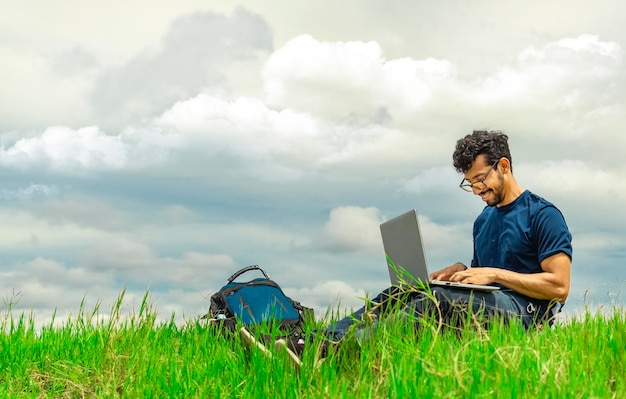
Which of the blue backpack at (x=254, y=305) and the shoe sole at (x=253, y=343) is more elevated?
the blue backpack at (x=254, y=305)

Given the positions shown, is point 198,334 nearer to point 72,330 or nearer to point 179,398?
point 72,330

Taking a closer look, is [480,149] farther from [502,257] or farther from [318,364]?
[318,364]

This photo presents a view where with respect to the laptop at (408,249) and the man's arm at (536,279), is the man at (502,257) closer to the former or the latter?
the man's arm at (536,279)

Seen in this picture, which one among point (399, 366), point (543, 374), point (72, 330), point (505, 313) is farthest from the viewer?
point (72, 330)

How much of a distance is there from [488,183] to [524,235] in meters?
0.63

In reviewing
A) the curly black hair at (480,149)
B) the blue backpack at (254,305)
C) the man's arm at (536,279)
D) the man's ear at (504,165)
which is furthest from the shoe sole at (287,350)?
the man's ear at (504,165)

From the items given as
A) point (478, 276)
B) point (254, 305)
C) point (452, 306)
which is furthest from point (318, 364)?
point (254, 305)

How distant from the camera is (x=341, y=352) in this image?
5.43m

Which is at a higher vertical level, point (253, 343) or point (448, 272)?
point (448, 272)

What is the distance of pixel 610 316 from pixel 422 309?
1.68 m

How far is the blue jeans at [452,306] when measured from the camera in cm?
559

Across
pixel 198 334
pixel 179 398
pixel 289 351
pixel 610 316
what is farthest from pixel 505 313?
pixel 198 334

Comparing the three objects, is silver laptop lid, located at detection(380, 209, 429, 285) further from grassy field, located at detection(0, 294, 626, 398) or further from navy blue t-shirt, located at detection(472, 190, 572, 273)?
navy blue t-shirt, located at detection(472, 190, 572, 273)

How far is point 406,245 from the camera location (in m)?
6.27
